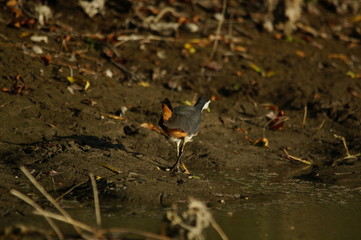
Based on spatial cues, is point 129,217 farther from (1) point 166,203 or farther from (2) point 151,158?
(2) point 151,158

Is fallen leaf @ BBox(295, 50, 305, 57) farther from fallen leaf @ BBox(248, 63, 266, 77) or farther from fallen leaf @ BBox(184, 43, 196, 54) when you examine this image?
fallen leaf @ BBox(184, 43, 196, 54)

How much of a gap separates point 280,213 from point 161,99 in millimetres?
3096

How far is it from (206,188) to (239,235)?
3.30ft

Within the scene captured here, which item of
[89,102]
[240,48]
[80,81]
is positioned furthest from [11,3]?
[240,48]

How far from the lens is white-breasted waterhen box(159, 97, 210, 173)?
547cm

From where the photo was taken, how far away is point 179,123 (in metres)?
5.55

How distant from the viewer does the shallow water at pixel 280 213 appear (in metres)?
4.19

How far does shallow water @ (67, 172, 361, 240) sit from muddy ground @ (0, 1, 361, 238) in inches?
7.1

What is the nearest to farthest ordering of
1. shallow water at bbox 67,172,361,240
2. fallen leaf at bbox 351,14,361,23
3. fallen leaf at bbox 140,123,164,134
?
shallow water at bbox 67,172,361,240 < fallen leaf at bbox 140,123,164,134 < fallen leaf at bbox 351,14,361,23

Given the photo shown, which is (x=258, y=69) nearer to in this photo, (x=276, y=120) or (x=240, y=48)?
(x=240, y=48)

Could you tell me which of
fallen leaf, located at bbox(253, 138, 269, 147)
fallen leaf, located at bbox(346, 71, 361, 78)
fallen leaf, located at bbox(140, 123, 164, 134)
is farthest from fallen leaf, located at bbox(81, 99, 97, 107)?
fallen leaf, located at bbox(346, 71, 361, 78)

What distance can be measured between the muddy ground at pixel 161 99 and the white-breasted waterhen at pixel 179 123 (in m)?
0.26

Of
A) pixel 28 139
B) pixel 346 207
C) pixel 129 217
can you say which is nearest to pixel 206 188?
pixel 129 217

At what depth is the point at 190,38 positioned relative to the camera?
9086mm
